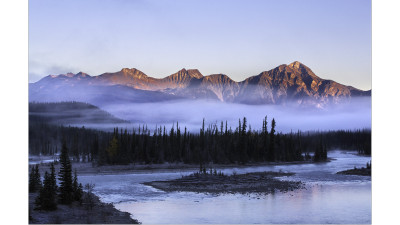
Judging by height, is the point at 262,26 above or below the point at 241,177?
above

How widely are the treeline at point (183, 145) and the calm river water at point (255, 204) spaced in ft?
21.6

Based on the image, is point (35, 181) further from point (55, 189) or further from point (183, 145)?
point (183, 145)

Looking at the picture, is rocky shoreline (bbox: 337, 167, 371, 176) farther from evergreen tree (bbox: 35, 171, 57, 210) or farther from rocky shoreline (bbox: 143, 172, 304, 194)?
evergreen tree (bbox: 35, 171, 57, 210)

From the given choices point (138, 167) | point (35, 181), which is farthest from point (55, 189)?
point (138, 167)

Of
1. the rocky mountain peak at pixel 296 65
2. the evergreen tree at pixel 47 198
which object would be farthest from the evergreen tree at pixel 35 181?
the rocky mountain peak at pixel 296 65

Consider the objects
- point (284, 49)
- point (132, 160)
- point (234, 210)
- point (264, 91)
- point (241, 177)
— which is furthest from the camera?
point (132, 160)

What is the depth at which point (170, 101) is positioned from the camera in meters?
28.4

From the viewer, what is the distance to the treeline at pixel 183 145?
35.0 m

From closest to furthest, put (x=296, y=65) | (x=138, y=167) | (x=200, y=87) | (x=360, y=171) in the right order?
(x=296, y=65)
(x=200, y=87)
(x=360, y=171)
(x=138, y=167)

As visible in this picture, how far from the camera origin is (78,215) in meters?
16.7

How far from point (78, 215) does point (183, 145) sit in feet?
75.6

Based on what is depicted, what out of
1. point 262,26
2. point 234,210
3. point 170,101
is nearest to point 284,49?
point 262,26
